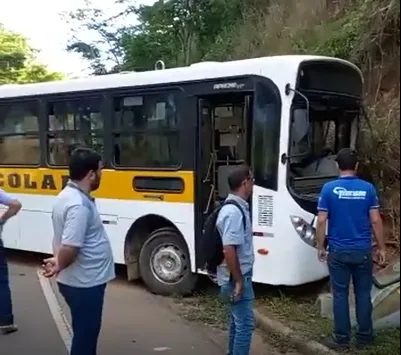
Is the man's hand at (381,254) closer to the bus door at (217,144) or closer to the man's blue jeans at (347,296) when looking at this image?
the man's blue jeans at (347,296)

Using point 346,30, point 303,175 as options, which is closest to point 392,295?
point 303,175

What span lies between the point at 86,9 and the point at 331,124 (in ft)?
57.7

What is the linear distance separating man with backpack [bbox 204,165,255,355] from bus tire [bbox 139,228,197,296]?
3425 millimetres

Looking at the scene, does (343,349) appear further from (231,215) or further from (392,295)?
(231,215)

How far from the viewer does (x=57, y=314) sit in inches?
313

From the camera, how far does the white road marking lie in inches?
273

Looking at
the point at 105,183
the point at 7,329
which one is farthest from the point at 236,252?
the point at 105,183

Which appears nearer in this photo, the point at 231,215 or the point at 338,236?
the point at 231,215

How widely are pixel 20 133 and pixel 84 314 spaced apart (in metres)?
6.81

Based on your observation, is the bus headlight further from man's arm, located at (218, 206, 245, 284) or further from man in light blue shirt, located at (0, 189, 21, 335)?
man in light blue shirt, located at (0, 189, 21, 335)

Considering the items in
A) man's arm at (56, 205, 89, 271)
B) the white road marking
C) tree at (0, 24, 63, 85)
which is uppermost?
tree at (0, 24, 63, 85)

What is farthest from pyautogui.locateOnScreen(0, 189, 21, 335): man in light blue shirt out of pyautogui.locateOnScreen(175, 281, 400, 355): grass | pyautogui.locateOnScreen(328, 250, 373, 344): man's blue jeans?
pyautogui.locateOnScreen(328, 250, 373, 344): man's blue jeans

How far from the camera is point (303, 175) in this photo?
7.98 m

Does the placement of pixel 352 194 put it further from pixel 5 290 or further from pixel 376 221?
pixel 5 290
